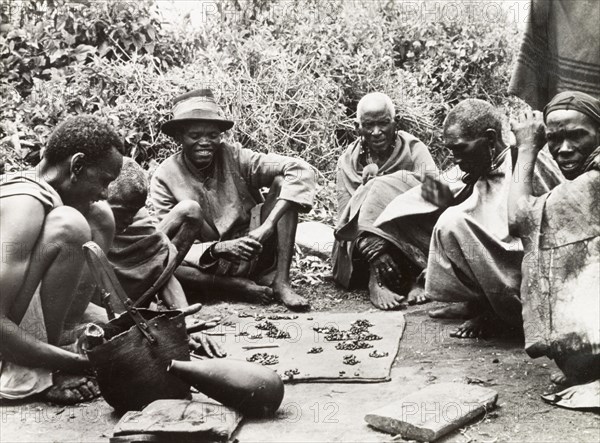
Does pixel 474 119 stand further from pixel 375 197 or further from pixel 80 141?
pixel 80 141

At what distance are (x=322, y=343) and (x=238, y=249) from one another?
130cm

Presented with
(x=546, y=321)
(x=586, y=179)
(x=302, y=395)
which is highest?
(x=586, y=179)

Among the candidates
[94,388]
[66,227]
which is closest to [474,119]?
[66,227]

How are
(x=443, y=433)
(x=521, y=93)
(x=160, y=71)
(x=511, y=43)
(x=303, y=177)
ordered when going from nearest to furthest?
(x=443, y=433) < (x=521, y=93) < (x=303, y=177) < (x=160, y=71) < (x=511, y=43)

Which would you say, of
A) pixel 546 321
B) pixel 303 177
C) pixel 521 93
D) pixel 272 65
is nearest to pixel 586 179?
pixel 546 321

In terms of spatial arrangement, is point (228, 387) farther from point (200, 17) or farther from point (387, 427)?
point (200, 17)

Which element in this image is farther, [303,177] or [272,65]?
[272,65]

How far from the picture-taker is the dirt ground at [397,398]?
142 inches

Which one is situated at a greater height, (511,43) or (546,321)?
(511,43)

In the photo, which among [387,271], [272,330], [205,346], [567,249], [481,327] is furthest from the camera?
[387,271]

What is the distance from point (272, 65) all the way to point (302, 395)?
5929 mm

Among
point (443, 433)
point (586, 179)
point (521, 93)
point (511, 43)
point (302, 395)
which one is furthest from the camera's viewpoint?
point (511, 43)

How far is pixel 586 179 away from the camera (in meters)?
3.94

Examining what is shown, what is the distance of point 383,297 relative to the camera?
6215 mm
